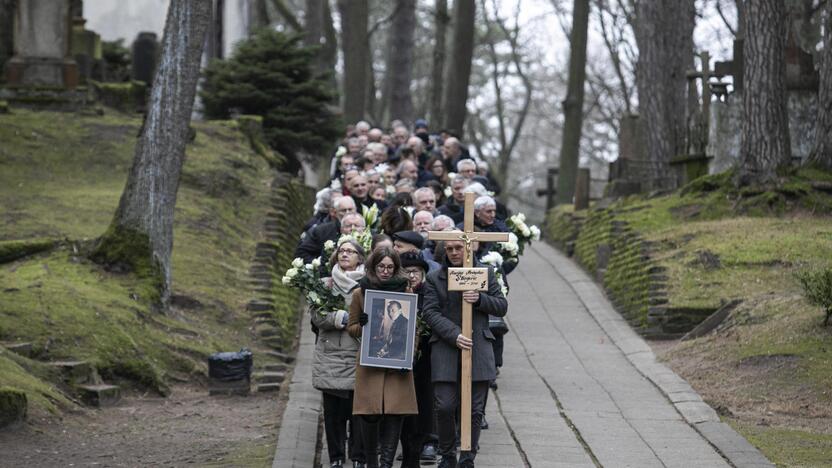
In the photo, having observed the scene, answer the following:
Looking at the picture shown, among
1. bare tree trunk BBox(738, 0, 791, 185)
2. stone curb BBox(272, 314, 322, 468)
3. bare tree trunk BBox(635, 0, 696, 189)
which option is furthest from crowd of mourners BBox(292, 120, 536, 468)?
bare tree trunk BBox(635, 0, 696, 189)

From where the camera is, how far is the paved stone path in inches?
434

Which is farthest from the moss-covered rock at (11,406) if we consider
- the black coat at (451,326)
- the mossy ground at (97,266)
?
the black coat at (451,326)

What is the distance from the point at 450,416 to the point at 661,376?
4979mm

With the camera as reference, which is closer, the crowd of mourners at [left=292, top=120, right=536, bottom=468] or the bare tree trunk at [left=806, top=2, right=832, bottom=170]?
the crowd of mourners at [left=292, top=120, right=536, bottom=468]

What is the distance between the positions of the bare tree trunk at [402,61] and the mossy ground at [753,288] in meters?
8.80

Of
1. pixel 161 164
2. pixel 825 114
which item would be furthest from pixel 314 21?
pixel 161 164

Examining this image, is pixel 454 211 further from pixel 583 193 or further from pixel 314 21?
pixel 314 21

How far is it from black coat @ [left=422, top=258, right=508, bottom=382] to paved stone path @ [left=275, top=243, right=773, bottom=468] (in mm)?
906

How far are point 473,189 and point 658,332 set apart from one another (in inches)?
181

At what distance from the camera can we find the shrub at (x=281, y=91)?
27.1 meters

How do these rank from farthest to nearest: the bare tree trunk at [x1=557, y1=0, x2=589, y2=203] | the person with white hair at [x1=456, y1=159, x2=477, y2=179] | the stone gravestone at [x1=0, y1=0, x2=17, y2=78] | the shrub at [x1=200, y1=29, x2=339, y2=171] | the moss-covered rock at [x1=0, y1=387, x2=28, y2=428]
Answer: the bare tree trunk at [x1=557, y1=0, x2=589, y2=203] < the shrub at [x1=200, y1=29, x2=339, y2=171] < the stone gravestone at [x1=0, y1=0, x2=17, y2=78] < the person with white hair at [x1=456, y1=159, x2=477, y2=179] < the moss-covered rock at [x1=0, y1=387, x2=28, y2=428]

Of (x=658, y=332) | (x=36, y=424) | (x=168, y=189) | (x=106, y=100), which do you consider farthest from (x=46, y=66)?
(x=36, y=424)

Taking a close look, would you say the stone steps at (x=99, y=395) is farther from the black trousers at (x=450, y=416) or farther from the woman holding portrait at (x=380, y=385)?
the black trousers at (x=450, y=416)

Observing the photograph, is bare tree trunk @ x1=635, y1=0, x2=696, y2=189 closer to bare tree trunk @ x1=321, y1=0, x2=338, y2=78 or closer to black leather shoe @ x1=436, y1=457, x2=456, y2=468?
bare tree trunk @ x1=321, y1=0, x2=338, y2=78
